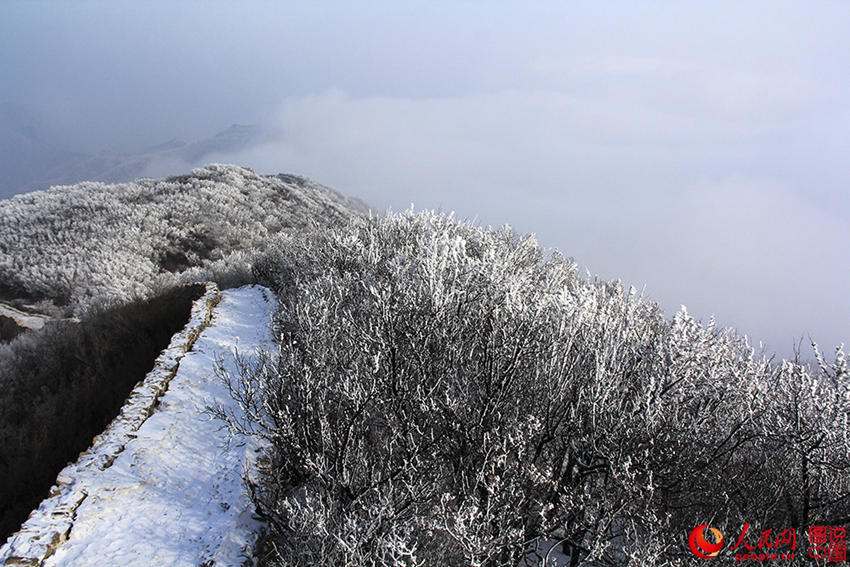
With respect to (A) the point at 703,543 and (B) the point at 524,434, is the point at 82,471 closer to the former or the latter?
(B) the point at 524,434

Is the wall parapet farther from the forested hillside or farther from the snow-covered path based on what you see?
the forested hillside

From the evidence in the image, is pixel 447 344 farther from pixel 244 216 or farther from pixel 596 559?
pixel 244 216

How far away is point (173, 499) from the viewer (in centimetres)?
746

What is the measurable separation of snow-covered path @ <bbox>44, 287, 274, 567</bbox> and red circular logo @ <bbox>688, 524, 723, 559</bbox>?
7321 millimetres

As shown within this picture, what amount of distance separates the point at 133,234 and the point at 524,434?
126 feet

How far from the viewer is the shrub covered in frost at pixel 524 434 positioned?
21.4 feet

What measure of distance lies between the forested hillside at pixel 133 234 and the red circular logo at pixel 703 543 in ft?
75.8

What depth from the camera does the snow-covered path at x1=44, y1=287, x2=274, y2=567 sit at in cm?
639

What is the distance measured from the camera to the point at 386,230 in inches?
736

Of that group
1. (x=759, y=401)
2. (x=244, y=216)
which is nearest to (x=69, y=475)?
(x=759, y=401)

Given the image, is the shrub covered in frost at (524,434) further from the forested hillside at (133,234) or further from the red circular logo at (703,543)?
the forested hillside at (133,234)

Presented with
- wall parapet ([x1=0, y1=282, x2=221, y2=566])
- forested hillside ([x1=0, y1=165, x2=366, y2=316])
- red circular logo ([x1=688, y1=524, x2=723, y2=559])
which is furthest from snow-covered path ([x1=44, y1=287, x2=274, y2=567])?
forested hillside ([x1=0, y1=165, x2=366, y2=316])

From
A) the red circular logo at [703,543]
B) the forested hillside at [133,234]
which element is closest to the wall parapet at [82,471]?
the red circular logo at [703,543]

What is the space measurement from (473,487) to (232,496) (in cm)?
457
